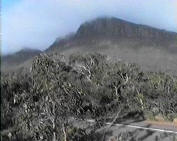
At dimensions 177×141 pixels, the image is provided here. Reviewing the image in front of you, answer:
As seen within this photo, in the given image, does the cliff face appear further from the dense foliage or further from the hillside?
the dense foliage

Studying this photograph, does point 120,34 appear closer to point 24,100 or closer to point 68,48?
point 68,48

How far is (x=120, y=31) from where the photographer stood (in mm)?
66812

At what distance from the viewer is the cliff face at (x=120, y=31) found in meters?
63.8

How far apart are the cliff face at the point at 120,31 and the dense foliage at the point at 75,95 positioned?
13.3m

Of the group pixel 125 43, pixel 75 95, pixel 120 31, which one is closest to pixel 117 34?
pixel 120 31

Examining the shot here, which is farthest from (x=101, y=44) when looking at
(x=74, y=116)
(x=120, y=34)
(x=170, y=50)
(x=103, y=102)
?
(x=74, y=116)

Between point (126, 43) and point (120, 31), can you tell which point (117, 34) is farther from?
point (126, 43)

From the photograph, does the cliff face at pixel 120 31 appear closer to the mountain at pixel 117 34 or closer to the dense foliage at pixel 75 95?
the mountain at pixel 117 34

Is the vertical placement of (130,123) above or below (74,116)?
below

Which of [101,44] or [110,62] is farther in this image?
[101,44]

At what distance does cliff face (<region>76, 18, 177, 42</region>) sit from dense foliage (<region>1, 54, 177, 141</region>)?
13.3 meters

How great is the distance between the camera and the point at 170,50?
56.1 m

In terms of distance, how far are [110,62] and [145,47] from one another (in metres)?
10.8

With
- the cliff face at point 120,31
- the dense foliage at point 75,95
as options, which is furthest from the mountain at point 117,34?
the dense foliage at point 75,95
